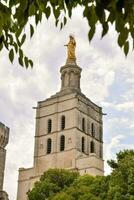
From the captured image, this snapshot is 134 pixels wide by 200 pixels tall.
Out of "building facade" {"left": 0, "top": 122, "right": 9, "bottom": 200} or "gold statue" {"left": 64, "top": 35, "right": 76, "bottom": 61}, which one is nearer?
"building facade" {"left": 0, "top": 122, "right": 9, "bottom": 200}

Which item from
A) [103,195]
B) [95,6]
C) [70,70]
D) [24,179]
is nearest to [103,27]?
[95,6]

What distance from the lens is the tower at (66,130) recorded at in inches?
2630

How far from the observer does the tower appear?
66812 mm

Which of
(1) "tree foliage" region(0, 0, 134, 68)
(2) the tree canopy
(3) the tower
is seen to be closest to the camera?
Answer: (1) "tree foliage" region(0, 0, 134, 68)

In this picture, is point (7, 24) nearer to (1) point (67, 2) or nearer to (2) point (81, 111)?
(1) point (67, 2)

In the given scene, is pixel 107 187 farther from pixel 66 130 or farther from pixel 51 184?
pixel 66 130

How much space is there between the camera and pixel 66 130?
69.8 metres

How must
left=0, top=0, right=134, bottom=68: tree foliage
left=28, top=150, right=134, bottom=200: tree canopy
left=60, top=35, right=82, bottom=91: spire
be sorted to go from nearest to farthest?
1. left=0, top=0, right=134, bottom=68: tree foliage
2. left=28, top=150, right=134, bottom=200: tree canopy
3. left=60, top=35, right=82, bottom=91: spire

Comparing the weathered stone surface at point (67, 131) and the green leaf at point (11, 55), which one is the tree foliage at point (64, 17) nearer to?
the green leaf at point (11, 55)

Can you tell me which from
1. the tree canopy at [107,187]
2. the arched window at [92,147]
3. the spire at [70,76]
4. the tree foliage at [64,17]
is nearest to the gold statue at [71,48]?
the spire at [70,76]

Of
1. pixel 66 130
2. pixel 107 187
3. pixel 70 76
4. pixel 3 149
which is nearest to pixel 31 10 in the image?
pixel 107 187

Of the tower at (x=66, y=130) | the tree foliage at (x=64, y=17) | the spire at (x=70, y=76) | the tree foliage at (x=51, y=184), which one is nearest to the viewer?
the tree foliage at (x=64, y=17)

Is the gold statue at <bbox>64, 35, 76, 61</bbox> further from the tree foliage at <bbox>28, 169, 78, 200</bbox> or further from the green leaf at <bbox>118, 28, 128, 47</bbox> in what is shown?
the green leaf at <bbox>118, 28, 128, 47</bbox>

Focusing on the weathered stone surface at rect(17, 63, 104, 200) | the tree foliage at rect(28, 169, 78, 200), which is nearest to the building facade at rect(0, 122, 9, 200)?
the tree foliage at rect(28, 169, 78, 200)
